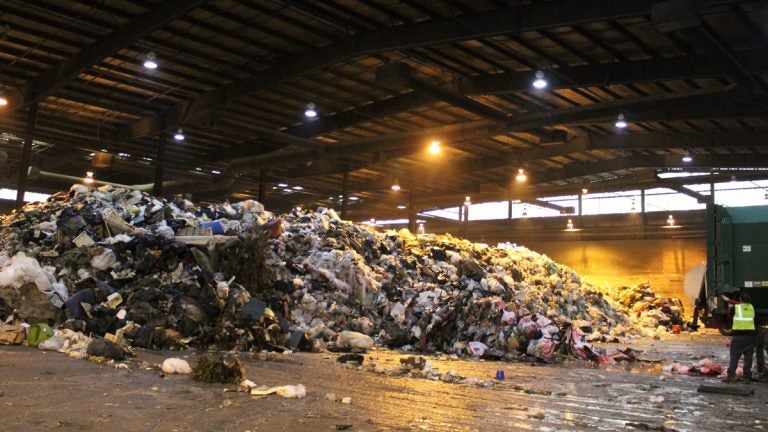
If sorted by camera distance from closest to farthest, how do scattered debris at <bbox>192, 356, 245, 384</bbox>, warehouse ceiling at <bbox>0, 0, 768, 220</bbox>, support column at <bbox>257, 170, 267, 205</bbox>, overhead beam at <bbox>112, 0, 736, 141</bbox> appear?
scattered debris at <bbox>192, 356, 245, 384</bbox> < overhead beam at <bbox>112, 0, 736, 141</bbox> < warehouse ceiling at <bbox>0, 0, 768, 220</bbox> < support column at <bbox>257, 170, 267, 205</bbox>

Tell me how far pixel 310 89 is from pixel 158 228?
4174 mm

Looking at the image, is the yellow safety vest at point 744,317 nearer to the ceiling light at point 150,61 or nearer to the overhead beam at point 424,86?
the overhead beam at point 424,86

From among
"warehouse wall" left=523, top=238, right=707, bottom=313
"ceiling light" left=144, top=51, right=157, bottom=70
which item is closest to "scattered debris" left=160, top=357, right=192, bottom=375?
Answer: "ceiling light" left=144, top=51, right=157, bottom=70

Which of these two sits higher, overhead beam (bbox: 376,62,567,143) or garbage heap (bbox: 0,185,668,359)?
overhead beam (bbox: 376,62,567,143)

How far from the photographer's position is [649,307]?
18.5 metres

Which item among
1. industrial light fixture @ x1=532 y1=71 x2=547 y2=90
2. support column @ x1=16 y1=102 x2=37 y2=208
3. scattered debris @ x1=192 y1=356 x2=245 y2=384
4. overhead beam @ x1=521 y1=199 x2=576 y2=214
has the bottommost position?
scattered debris @ x1=192 y1=356 x2=245 y2=384

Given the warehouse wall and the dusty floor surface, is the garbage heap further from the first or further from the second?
the warehouse wall

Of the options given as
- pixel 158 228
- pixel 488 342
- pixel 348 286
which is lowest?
pixel 488 342

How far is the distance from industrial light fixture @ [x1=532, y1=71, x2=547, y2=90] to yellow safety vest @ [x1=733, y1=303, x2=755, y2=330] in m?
4.62

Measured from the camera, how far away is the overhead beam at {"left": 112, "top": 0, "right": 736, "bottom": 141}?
7.27 metres

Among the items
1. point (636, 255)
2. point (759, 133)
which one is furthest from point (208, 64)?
point (636, 255)

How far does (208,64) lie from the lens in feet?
34.6

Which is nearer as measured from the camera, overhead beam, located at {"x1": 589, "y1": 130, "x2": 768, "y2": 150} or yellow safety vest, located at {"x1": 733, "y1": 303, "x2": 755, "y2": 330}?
yellow safety vest, located at {"x1": 733, "y1": 303, "x2": 755, "y2": 330}

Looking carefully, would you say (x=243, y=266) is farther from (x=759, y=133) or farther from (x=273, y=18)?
(x=759, y=133)
